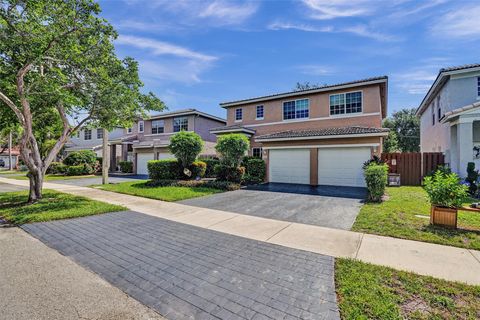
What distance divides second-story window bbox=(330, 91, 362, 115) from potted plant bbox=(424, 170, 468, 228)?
1093 cm

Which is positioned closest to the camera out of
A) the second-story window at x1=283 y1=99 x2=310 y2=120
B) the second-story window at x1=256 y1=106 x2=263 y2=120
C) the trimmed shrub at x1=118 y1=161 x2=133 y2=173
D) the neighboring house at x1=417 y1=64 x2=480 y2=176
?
the neighboring house at x1=417 y1=64 x2=480 y2=176

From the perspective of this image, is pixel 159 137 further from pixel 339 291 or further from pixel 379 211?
pixel 339 291

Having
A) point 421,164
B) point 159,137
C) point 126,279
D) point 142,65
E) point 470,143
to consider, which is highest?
point 142,65

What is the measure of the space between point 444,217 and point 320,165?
892 centimetres

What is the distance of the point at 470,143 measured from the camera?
11516 mm

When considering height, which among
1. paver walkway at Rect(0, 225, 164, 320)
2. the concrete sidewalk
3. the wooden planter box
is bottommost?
paver walkway at Rect(0, 225, 164, 320)

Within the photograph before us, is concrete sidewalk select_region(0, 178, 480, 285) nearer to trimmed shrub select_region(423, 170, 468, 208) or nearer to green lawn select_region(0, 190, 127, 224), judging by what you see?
trimmed shrub select_region(423, 170, 468, 208)

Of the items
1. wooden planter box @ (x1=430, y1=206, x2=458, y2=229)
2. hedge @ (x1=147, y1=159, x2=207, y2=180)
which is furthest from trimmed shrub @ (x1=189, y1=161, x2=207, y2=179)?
wooden planter box @ (x1=430, y1=206, x2=458, y2=229)

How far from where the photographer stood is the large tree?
314 inches

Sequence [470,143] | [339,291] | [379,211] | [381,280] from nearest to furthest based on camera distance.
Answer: [339,291], [381,280], [379,211], [470,143]

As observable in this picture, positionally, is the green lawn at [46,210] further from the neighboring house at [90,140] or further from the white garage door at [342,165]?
the neighboring house at [90,140]

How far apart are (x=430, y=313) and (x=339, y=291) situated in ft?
3.37

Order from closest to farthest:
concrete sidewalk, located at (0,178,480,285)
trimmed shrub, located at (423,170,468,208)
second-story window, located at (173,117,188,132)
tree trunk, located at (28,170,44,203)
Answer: concrete sidewalk, located at (0,178,480,285)
trimmed shrub, located at (423,170,468,208)
tree trunk, located at (28,170,44,203)
second-story window, located at (173,117,188,132)

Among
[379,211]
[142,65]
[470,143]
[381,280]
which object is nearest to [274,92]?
[142,65]
